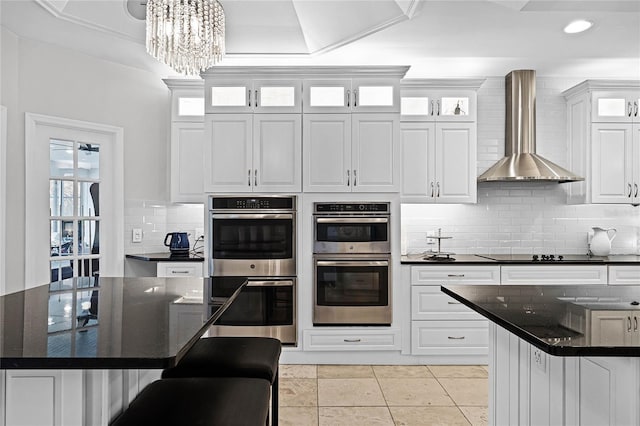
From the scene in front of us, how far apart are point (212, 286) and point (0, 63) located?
266 cm

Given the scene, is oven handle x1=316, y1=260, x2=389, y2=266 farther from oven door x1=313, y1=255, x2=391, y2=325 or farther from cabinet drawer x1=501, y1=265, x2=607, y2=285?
cabinet drawer x1=501, y1=265, x2=607, y2=285

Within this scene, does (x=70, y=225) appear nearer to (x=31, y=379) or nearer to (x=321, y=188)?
(x=321, y=188)

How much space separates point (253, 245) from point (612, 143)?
3.35 m

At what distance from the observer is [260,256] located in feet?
12.8

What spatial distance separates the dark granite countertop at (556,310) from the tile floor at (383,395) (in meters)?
1.16

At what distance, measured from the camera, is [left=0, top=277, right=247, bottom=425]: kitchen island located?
1047 mm

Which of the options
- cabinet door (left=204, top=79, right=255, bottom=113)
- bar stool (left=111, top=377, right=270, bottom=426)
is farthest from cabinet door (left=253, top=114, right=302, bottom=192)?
bar stool (left=111, top=377, right=270, bottom=426)

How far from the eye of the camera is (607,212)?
4.60m

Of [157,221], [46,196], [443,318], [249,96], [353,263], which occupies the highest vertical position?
[249,96]

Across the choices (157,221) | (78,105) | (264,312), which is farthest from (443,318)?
(78,105)

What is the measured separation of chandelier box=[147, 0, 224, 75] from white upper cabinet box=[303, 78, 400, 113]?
1.62 meters

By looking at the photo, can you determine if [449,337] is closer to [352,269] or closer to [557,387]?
[352,269]

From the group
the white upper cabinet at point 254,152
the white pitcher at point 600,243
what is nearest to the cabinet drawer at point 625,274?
the white pitcher at point 600,243

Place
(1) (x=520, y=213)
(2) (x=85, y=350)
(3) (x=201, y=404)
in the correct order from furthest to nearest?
(1) (x=520, y=213) < (3) (x=201, y=404) < (2) (x=85, y=350)
